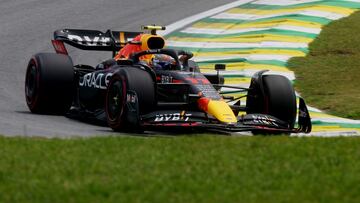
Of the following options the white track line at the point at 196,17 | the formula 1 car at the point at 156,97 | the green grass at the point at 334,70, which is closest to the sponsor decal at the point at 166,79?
the formula 1 car at the point at 156,97

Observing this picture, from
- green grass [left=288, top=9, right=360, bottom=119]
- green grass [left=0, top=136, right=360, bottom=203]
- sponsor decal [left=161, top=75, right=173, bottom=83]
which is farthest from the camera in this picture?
green grass [left=288, top=9, right=360, bottom=119]

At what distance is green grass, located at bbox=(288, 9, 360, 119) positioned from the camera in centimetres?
1608

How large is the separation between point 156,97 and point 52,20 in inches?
367

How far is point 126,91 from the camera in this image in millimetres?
12961

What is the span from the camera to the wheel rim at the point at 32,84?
48.2 feet

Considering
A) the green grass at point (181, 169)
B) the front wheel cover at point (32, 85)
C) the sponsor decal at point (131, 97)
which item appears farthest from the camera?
the front wheel cover at point (32, 85)

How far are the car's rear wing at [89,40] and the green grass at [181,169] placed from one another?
5358 mm

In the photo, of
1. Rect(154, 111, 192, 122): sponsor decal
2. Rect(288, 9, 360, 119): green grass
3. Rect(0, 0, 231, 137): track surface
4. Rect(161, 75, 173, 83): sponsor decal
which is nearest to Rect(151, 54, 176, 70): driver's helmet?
Rect(161, 75, 173, 83): sponsor decal

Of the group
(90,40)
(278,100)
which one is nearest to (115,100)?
(278,100)

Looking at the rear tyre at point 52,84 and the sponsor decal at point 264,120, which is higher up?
the rear tyre at point 52,84

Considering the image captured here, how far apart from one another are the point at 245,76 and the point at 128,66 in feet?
12.9

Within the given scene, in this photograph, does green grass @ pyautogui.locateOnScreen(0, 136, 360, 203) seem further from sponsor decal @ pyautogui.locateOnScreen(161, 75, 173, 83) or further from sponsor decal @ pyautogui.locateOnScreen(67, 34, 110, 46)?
sponsor decal @ pyautogui.locateOnScreen(67, 34, 110, 46)

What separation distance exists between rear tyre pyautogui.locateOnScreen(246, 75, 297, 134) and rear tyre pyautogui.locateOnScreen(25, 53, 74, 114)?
2554 millimetres

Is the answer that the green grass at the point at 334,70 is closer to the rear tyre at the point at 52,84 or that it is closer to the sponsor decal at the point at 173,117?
the sponsor decal at the point at 173,117
